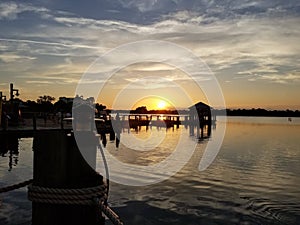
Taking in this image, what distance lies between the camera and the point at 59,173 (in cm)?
332

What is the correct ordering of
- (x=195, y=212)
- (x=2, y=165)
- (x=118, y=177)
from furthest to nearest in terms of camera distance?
(x=2, y=165) < (x=118, y=177) < (x=195, y=212)

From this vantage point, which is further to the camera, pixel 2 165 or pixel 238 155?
pixel 238 155

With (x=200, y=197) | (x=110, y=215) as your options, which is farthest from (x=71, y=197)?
(x=200, y=197)

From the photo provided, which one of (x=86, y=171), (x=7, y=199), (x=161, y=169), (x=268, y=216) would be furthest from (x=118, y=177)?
(x=86, y=171)

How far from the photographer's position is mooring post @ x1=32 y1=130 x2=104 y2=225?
3.30 m

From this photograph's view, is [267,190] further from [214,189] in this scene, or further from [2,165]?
[2,165]

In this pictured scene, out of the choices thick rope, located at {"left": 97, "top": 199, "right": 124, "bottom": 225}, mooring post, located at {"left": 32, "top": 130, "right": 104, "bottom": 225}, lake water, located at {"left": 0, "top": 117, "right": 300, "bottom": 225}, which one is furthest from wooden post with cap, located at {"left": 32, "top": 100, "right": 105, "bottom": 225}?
lake water, located at {"left": 0, "top": 117, "right": 300, "bottom": 225}

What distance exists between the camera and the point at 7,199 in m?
10.6

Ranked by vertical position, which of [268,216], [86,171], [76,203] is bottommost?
[268,216]

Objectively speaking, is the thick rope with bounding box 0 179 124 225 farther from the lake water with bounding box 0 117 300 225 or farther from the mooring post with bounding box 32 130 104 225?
the lake water with bounding box 0 117 300 225

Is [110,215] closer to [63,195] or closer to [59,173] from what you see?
[63,195]

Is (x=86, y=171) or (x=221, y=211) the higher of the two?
(x=86, y=171)

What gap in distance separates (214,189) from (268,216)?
359cm

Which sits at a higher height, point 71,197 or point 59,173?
point 59,173
